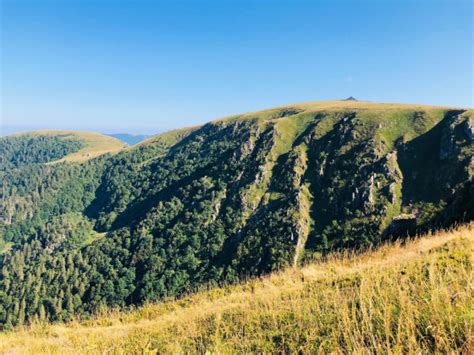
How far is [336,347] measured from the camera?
4223mm

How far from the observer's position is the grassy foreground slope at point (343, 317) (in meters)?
3.87

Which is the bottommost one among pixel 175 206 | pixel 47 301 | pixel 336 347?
pixel 47 301

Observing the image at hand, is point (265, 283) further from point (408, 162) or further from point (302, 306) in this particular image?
point (408, 162)

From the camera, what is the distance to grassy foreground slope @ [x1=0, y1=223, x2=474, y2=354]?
152 inches

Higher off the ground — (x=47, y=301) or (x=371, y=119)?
(x=371, y=119)

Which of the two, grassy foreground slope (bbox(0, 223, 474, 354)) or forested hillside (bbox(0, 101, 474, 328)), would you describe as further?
forested hillside (bbox(0, 101, 474, 328))

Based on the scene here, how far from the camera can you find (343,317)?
15.2 ft

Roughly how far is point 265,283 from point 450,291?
6182 mm

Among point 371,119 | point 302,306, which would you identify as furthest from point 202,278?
point 302,306

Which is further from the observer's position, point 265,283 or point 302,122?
point 302,122

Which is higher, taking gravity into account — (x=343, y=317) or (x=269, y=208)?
(x=343, y=317)

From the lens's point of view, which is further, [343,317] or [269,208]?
[269,208]

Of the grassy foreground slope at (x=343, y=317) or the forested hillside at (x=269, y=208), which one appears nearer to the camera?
the grassy foreground slope at (x=343, y=317)

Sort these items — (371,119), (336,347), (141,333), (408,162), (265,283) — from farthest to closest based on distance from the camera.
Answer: (371,119), (408,162), (265,283), (141,333), (336,347)
